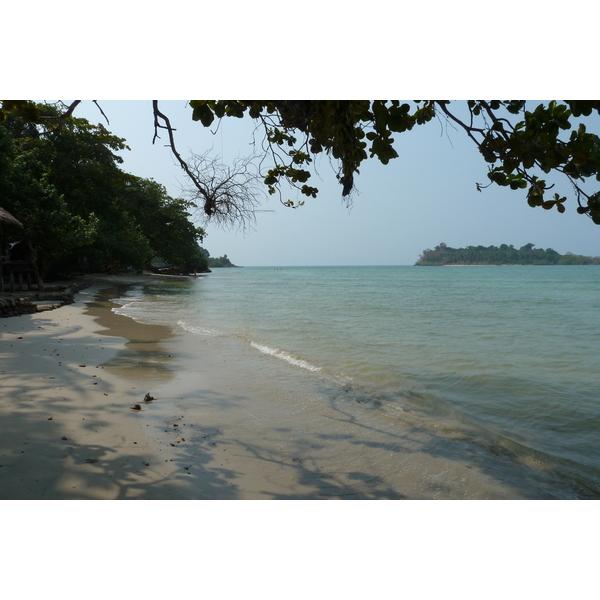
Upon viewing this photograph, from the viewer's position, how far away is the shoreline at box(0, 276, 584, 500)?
305 cm

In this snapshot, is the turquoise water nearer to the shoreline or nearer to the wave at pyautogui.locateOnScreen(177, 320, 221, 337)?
the wave at pyautogui.locateOnScreen(177, 320, 221, 337)

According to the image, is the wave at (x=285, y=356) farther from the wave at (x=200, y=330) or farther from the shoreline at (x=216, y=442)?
the wave at (x=200, y=330)

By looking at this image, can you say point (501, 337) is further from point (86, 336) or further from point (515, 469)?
point (86, 336)

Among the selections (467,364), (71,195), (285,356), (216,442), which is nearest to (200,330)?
(285,356)

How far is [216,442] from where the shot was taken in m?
3.86

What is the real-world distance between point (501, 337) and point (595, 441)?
742cm

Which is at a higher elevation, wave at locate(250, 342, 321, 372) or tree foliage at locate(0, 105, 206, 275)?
tree foliage at locate(0, 105, 206, 275)

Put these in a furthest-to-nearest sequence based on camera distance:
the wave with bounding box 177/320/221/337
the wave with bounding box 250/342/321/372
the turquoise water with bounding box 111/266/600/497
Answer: the wave with bounding box 177/320/221/337 < the wave with bounding box 250/342/321/372 < the turquoise water with bounding box 111/266/600/497

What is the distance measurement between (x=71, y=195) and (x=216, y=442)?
81.0ft

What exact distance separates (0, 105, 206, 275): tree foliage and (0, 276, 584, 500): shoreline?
18.3 feet

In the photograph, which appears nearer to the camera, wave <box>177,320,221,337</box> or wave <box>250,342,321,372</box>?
wave <box>250,342,321,372</box>

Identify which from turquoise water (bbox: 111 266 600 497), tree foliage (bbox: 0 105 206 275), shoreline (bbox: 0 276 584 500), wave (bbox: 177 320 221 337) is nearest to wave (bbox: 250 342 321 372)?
turquoise water (bbox: 111 266 600 497)

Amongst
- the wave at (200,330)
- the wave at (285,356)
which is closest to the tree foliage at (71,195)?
the wave at (200,330)

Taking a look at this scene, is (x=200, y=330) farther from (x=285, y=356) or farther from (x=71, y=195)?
(x=71, y=195)
